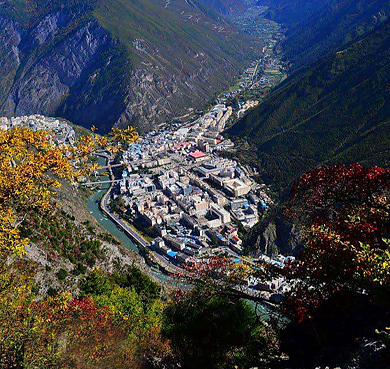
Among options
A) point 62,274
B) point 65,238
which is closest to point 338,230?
point 62,274

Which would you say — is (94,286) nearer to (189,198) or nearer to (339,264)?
(339,264)

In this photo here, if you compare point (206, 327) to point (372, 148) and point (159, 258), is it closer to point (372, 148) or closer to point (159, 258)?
point (159, 258)

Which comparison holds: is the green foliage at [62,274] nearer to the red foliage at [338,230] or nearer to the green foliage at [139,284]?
the green foliage at [139,284]

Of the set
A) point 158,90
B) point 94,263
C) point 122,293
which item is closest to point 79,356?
point 122,293

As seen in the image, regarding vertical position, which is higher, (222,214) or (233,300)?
(233,300)

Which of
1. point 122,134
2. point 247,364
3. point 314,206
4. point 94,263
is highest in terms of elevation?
point 314,206
